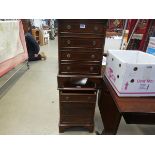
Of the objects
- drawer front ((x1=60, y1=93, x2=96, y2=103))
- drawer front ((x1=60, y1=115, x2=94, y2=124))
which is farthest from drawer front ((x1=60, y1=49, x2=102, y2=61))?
drawer front ((x1=60, y1=115, x2=94, y2=124))

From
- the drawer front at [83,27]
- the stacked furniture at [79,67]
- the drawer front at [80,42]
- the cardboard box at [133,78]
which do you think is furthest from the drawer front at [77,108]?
the drawer front at [83,27]

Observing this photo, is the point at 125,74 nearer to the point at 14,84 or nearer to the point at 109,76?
the point at 109,76

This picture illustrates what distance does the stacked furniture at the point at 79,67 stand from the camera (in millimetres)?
1417

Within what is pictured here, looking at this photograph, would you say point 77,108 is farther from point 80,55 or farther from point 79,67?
point 80,55

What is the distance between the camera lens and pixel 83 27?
1.41m

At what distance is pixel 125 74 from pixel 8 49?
7.07 ft

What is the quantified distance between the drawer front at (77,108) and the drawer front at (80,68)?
35 cm

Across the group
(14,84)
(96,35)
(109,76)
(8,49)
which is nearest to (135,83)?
(109,76)

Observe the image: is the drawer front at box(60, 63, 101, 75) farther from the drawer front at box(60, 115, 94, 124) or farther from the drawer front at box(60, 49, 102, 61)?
the drawer front at box(60, 115, 94, 124)

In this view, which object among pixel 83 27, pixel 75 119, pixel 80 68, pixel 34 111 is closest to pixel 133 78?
pixel 80 68

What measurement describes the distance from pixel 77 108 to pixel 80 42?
724 millimetres

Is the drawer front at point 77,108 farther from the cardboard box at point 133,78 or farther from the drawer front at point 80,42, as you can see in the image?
→ the drawer front at point 80,42

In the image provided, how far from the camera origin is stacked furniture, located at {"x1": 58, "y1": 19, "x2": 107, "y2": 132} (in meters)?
1.42

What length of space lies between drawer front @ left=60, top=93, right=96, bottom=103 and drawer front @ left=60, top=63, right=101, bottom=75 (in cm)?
25
